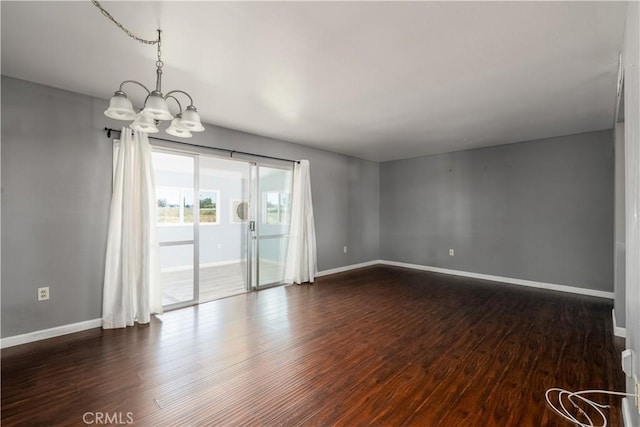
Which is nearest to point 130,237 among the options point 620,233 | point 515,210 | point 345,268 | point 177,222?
point 177,222

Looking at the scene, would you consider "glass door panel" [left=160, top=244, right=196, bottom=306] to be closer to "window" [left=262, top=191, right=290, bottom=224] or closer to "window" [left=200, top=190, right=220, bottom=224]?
"window" [left=200, top=190, right=220, bottom=224]

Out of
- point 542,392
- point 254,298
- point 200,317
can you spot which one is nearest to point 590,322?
point 542,392

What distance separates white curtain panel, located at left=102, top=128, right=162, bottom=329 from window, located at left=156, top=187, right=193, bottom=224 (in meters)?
0.34

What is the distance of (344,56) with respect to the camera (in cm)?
237

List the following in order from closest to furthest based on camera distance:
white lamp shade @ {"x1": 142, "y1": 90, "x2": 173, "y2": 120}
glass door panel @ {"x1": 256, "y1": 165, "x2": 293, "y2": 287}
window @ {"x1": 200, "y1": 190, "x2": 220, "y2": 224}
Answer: white lamp shade @ {"x1": 142, "y1": 90, "x2": 173, "y2": 120}
glass door panel @ {"x1": 256, "y1": 165, "x2": 293, "y2": 287}
window @ {"x1": 200, "y1": 190, "x2": 220, "y2": 224}

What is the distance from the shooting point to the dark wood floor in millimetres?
1860

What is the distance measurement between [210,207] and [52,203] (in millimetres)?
2578

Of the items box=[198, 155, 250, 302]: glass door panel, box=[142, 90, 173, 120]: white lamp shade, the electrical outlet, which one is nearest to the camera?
box=[142, 90, 173, 120]: white lamp shade

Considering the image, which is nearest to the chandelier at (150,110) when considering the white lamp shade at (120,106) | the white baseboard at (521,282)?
the white lamp shade at (120,106)

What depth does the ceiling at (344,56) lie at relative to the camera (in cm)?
186

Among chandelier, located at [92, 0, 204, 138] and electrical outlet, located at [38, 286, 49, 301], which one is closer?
chandelier, located at [92, 0, 204, 138]

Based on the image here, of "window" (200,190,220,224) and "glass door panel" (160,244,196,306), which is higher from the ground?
"window" (200,190,220,224)

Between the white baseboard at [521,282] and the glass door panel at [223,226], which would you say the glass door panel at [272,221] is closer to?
the glass door panel at [223,226]

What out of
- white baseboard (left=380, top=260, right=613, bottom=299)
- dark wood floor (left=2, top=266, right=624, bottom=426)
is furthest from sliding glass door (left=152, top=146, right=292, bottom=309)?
white baseboard (left=380, top=260, right=613, bottom=299)
